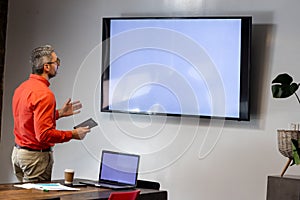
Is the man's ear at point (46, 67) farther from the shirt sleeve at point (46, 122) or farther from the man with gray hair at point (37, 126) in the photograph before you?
the shirt sleeve at point (46, 122)

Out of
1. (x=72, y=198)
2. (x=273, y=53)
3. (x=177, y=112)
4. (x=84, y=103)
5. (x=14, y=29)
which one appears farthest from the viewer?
(x=14, y=29)

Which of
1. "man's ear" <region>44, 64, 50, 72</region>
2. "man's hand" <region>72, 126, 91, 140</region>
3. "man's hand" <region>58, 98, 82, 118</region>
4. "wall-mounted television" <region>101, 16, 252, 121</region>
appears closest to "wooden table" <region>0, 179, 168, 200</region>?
"man's hand" <region>72, 126, 91, 140</region>

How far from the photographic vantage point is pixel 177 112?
210 inches

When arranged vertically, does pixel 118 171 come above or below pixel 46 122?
below

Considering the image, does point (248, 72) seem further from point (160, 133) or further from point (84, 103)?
point (84, 103)

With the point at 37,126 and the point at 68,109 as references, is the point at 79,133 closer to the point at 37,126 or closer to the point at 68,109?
the point at 37,126

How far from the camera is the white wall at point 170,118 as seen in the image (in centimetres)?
496

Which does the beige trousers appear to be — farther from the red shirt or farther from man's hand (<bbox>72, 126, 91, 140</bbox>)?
man's hand (<bbox>72, 126, 91, 140</bbox>)

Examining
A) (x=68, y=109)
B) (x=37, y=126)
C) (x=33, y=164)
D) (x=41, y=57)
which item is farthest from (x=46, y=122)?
(x=68, y=109)

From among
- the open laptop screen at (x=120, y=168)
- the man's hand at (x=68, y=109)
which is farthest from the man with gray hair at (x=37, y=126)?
the man's hand at (x=68, y=109)

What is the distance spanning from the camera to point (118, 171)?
14.4 ft

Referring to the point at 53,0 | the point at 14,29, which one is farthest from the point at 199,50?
the point at 14,29

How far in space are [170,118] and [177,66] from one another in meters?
0.45

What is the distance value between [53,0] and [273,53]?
7.51ft
